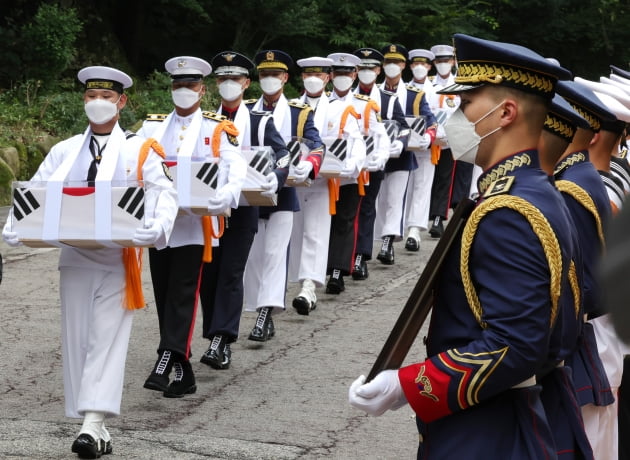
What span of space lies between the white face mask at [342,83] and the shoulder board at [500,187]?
8.67 m

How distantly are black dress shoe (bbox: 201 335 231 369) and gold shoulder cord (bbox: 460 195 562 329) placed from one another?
16.9 ft

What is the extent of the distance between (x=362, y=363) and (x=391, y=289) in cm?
320

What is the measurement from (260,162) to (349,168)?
8.14 feet

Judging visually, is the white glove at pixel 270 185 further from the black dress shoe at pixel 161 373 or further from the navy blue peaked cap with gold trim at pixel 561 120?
the navy blue peaked cap with gold trim at pixel 561 120

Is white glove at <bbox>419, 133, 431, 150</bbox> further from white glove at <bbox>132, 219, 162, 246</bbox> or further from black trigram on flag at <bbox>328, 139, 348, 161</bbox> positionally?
white glove at <bbox>132, 219, 162, 246</bbox>

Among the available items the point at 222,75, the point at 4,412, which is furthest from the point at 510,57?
the point at 222,75

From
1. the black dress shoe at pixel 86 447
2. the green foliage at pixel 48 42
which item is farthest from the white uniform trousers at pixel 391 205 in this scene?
the green foliage at pixel 48 42

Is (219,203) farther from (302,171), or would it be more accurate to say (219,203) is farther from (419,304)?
(419,304)

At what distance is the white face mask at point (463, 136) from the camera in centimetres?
324

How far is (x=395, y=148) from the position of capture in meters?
12.6

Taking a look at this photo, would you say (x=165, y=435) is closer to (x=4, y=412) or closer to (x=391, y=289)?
(x=4, y=412)

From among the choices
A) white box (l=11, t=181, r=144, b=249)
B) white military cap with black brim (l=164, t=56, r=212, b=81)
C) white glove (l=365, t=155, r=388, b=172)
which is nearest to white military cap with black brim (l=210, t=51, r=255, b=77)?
white military cap with black brim (l=164, t=56, r=212, b=81)

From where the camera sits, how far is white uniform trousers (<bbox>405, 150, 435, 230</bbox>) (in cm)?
1433

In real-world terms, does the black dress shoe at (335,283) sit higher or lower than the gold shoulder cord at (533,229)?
lower
